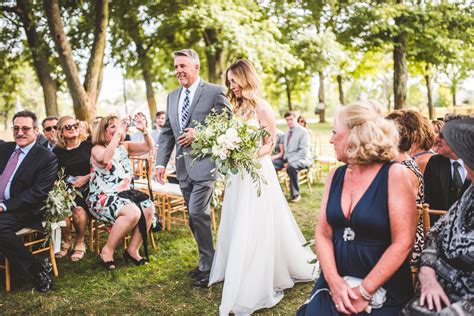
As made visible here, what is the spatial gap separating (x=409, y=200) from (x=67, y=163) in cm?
442

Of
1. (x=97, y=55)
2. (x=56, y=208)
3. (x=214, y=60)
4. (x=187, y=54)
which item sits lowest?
(x=56, y=208)

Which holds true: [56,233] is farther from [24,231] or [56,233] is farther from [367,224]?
[367,224]

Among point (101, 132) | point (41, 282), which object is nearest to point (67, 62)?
point (101, 132)

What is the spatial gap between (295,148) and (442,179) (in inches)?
205

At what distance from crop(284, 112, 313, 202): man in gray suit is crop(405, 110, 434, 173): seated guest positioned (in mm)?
4759

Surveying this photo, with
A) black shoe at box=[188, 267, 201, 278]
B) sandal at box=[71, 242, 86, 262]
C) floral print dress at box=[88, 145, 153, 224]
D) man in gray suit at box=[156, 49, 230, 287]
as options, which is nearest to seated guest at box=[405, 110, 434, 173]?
man in gray suit at box=[156, 49, 230, 287]

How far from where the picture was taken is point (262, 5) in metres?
13.6

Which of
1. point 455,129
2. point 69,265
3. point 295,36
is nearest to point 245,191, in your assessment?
point 455,129

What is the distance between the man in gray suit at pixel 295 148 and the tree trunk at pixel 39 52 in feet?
20.6

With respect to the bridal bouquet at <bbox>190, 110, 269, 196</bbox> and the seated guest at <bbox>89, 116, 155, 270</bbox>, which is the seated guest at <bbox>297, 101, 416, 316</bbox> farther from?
the seated guest at <bbox>89, 116, 155, 270</bbox>

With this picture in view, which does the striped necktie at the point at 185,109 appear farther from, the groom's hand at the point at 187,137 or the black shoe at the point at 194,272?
the black shoe at the point at 194,272

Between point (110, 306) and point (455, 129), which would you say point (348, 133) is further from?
point (110, 306)

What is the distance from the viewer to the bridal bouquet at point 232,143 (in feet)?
11.4

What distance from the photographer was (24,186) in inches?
170
